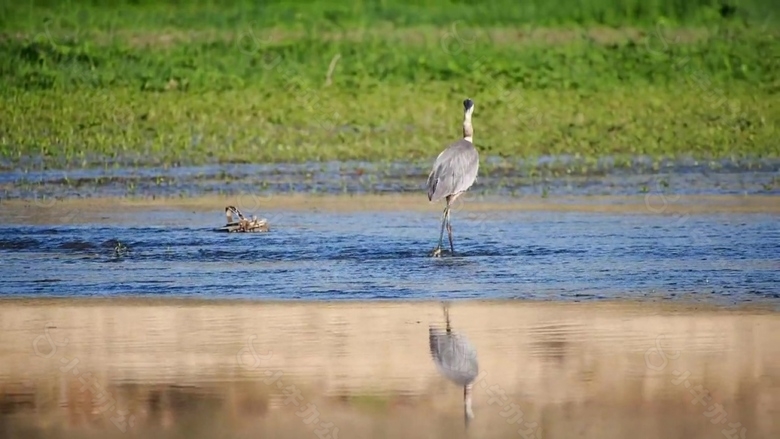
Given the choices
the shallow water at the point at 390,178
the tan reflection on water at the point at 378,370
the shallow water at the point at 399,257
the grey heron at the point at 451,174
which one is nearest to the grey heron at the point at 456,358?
the tan reflection on water at the point at 378,370

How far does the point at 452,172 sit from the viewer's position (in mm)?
12859

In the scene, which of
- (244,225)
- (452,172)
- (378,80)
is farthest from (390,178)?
(378,80)

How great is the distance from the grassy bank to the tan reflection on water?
9.35m

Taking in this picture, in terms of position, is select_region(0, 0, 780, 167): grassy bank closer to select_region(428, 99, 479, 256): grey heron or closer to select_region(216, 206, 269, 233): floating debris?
select_region(216, 206, 269, 233): floating debris

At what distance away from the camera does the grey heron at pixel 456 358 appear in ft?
24.8

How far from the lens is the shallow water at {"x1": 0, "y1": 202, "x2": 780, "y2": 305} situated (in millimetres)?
10344

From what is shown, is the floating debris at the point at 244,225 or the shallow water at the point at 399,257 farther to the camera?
the floating debris at the point at 244,225

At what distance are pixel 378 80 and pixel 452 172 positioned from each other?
1075cm

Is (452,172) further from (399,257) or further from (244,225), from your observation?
(244,225)

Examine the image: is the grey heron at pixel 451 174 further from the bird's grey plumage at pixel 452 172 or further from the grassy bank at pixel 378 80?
the grassy bank at pixel 378 80

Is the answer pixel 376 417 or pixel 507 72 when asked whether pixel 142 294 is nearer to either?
pixel 376 417

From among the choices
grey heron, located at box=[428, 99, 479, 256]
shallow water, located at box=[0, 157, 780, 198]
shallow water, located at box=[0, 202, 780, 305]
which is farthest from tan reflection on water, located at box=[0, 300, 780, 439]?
shallow water, located at box=[0, 157, 780, 198]

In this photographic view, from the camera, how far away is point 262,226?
43.6ft

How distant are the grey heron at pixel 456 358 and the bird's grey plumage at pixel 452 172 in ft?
12.6
